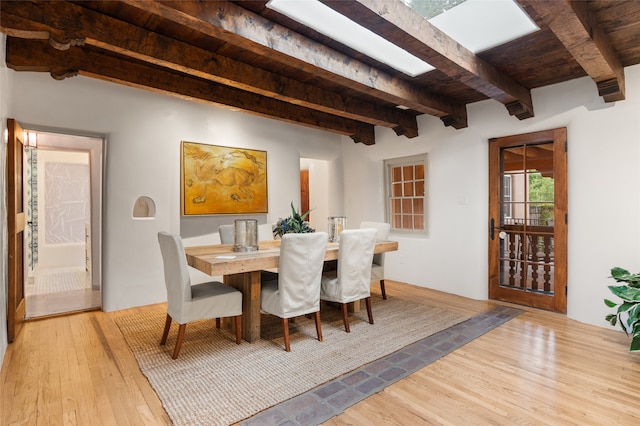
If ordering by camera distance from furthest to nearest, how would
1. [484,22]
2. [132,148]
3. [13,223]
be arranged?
[132,148]
[13,223]
[484,22]

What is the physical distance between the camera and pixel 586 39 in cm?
220

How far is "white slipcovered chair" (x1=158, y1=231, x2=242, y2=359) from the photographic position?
2.44 meters

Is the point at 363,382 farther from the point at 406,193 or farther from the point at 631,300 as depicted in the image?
the point at 406,193

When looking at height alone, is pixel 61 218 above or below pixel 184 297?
above

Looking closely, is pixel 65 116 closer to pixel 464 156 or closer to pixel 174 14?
pixel 174 14

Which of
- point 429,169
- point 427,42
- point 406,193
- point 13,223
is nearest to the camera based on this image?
point 427,42

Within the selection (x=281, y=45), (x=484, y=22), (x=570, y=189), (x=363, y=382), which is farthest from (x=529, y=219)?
(x=281, y=45)

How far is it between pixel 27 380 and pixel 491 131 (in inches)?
194

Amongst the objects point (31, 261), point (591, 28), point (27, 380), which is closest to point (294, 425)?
point (27, 380)

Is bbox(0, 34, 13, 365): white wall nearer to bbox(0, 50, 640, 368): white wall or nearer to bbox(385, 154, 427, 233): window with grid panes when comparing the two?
bbox(0, 50, 640, 368): white wall

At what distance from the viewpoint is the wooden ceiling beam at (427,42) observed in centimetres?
198

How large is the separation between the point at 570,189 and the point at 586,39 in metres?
1.76

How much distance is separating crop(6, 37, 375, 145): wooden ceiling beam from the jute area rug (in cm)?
234

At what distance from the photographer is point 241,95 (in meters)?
3.84
